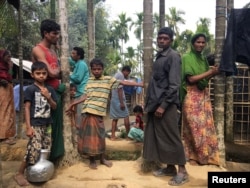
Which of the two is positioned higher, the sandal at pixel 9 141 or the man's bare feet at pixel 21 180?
the man's bare feet at pixel 21 180

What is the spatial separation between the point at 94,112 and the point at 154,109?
0.93 meters

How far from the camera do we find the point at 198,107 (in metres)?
4.50

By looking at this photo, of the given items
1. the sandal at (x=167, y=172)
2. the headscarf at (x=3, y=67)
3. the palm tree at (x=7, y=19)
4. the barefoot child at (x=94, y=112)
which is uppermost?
the palm tree at (x=7, y=19)

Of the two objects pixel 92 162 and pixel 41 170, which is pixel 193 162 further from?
pixel 41 170

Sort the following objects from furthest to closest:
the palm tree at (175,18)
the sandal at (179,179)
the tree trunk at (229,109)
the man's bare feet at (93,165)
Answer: the palm tree at (175,18)
the tree trunk at (229,109)
the man's bare feet at (93,165)
the sandal at (179,179)

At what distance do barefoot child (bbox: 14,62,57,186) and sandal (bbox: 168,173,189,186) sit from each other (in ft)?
5.62

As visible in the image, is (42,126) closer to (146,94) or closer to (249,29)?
(146,94)

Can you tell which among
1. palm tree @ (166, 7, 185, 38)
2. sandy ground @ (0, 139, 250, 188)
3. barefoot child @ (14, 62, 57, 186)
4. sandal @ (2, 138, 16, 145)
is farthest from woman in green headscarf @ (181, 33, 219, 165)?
palm tree @ (166, 7, 185, 38)

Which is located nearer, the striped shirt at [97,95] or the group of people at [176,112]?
the group of people at [176,112]

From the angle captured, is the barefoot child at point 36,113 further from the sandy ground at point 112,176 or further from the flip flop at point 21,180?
the sandy ground at point 112,176

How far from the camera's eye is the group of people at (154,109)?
12.6ft

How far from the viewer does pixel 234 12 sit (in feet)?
13.8

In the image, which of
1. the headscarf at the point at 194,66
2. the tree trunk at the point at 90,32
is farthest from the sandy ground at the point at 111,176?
the tree trunk at the point at 90,32

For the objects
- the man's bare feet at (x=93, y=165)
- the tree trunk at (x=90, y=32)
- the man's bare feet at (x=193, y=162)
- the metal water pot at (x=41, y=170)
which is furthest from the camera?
the tree trunk at (x=90, y=32)
